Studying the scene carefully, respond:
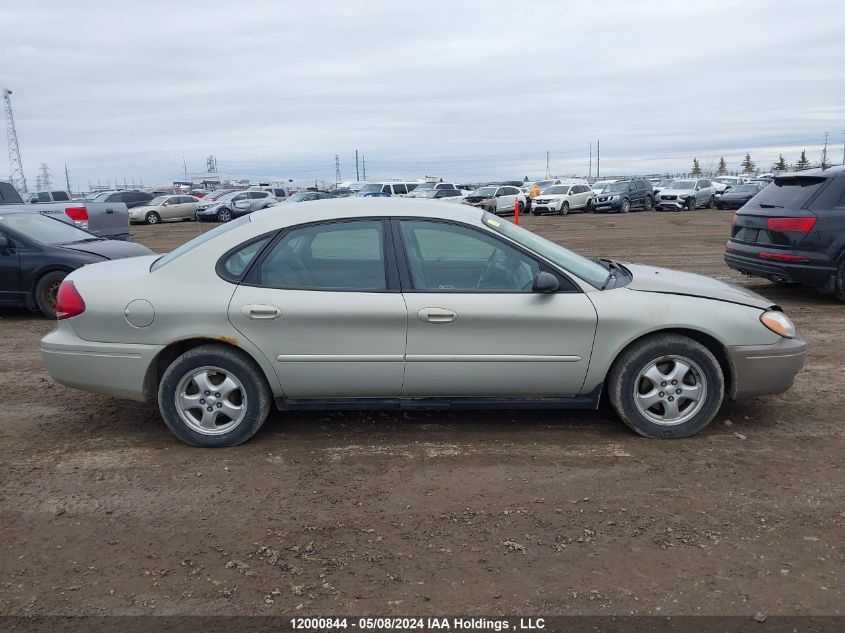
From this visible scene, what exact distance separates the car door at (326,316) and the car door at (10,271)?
5.84 metres

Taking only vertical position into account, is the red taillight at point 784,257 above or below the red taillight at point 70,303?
below

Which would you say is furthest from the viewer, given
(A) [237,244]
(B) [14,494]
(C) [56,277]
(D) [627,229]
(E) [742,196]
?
(E) [742,196]

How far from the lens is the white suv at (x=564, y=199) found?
3425 centimetres

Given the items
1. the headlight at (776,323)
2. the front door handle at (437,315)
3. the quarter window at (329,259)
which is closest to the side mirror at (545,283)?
the front door handle at (437,315)

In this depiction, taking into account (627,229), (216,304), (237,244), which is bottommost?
(627,229)

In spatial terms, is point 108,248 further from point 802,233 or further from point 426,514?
point 802,233

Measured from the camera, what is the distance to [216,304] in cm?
443

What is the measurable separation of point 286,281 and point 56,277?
5.74m

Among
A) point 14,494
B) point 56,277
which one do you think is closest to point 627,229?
point 56,277

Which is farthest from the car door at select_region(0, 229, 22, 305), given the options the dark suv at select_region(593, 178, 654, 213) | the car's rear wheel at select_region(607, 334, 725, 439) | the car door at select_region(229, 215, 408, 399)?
the dark suv at select_region(593, 178, 654, 213)

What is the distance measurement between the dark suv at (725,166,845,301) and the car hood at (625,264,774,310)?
4.07 metres

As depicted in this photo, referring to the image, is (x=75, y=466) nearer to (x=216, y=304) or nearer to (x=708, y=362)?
(x=216, y=304)

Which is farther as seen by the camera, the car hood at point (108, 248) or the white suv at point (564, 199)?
the white suv at point (564, 199)

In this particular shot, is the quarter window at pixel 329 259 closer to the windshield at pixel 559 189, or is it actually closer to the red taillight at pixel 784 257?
the red taillight at pixel 784 257
